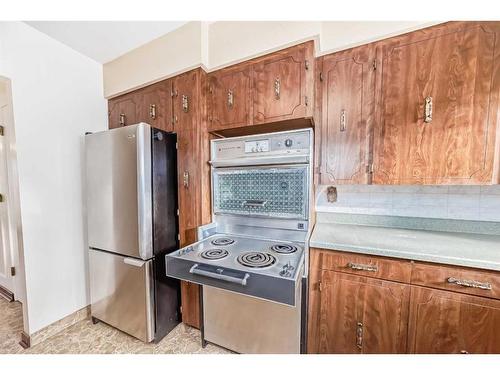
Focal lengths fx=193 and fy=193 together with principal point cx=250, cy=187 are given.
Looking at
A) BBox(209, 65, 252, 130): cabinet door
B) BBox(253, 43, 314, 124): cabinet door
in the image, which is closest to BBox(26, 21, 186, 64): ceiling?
BBox(209, 65, 252, 130): cabinet door

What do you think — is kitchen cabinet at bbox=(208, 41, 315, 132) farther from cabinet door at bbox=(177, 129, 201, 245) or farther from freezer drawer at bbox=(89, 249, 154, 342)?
freezer drawer at bbox=(89, 249, 154, 342)

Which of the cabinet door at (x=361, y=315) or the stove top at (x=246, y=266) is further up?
the stove top at (x=246, y=266)

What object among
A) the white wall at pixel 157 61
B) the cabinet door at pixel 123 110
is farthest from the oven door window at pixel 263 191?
the cabinet door at pixel 123 110

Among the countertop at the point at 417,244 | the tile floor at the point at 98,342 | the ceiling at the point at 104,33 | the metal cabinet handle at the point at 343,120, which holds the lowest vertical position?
the tile floor at the point at 98,342

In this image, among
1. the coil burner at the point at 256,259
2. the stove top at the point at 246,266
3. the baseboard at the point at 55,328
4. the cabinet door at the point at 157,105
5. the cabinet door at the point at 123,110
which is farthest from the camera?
the cabinet door at the point at 123,110

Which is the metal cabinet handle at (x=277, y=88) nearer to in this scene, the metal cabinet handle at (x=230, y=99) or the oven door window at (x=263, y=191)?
the metal cabinet handle at (x=230, y=99)

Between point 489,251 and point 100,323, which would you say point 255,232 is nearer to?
point 489,251

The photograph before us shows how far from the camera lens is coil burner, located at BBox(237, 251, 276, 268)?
0.98m

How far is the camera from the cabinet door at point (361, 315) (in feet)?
3.38

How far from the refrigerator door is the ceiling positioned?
78 cm

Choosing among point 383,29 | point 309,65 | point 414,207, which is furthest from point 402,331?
point 383,29

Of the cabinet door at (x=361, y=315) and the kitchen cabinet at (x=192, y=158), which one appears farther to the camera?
the kitchen cabinet at (x=192, y=158)

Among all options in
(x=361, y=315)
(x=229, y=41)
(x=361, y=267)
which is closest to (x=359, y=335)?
(x=361, y=315)

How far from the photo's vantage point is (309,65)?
3.89 feet
